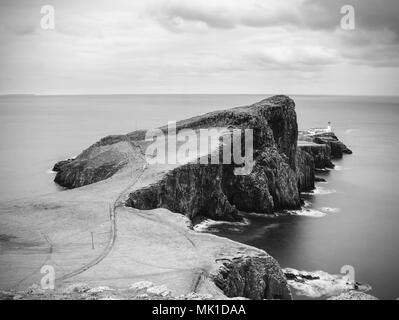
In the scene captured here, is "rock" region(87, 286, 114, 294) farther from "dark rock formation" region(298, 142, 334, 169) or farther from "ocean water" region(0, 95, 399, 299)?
"dark rock formation" region(298, 142, 334, 169)

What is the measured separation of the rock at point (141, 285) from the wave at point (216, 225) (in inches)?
1409

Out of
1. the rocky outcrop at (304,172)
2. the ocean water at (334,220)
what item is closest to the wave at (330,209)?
the ocean water at (334,220)

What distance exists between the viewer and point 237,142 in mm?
81438

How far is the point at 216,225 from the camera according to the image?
71.0 m

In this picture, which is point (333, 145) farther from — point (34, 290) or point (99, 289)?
point (34, 290)

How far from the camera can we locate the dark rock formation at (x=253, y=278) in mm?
37406

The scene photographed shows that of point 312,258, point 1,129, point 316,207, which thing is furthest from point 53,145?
point 312,258

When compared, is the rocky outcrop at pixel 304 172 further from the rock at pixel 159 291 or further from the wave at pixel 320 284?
the rock at pixel 159 291

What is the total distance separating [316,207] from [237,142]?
65.5 feet

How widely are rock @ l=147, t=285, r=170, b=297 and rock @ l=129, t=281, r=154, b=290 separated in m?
0.69

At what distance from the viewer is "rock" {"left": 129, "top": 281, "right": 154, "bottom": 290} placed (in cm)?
3163

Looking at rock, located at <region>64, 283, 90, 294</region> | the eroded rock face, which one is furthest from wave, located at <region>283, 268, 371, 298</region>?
rock, located at <region>64, 283, 90, 294</region>

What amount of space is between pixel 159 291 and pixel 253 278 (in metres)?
11.8
